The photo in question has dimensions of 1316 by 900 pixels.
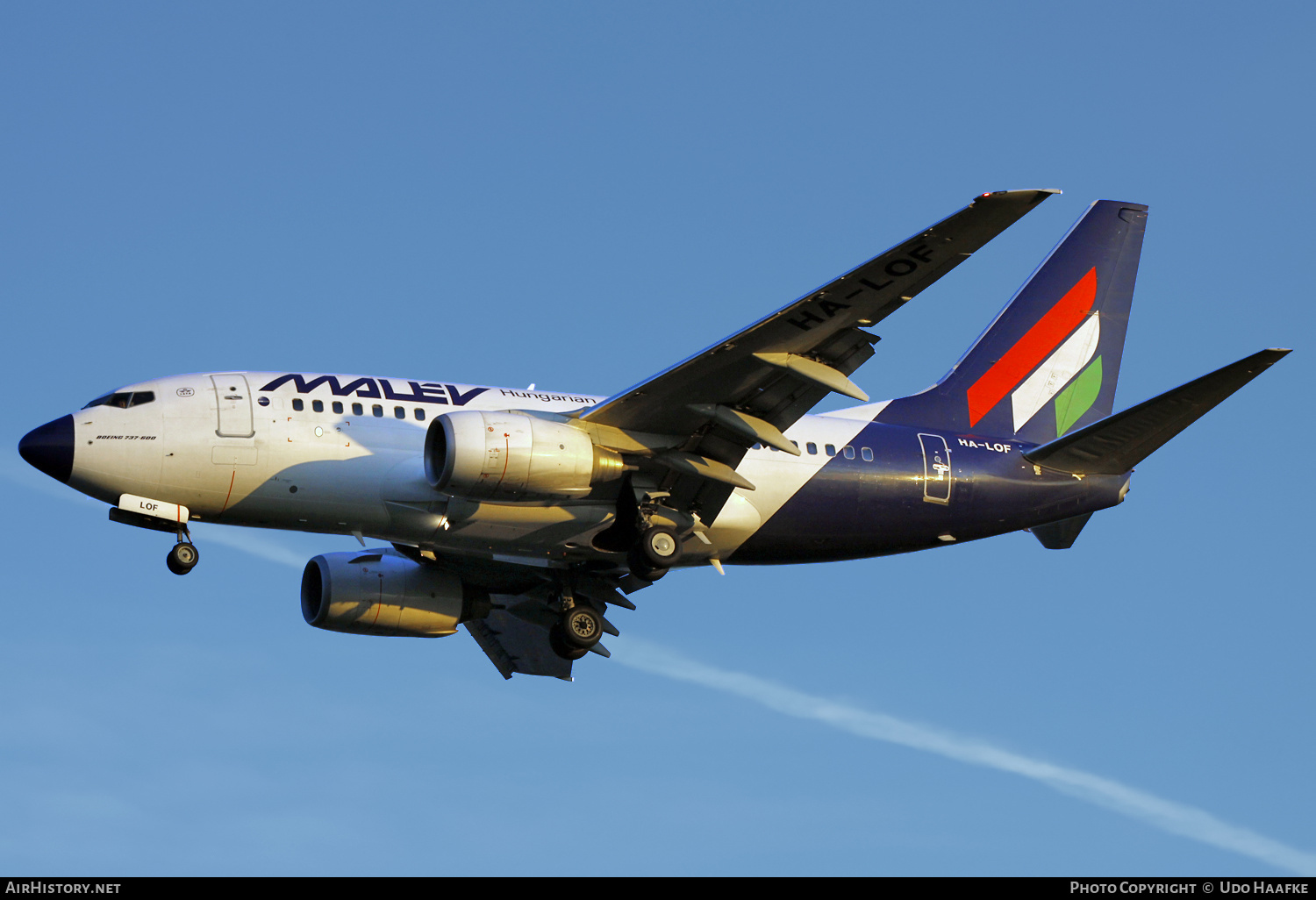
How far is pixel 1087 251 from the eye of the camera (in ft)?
123

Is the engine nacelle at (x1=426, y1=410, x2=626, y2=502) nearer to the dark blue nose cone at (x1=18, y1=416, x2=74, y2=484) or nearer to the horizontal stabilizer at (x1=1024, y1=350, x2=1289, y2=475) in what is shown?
the dark blue nose cone at (x1=18, y1=416, x2=74, y2=484)

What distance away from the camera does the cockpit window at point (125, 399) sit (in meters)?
28.9

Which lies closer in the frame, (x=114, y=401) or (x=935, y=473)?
(x=114, y=401)

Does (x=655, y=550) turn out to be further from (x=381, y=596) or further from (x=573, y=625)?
(x=381, y=596)

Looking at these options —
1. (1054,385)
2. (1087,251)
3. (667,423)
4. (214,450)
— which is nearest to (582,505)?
(667,423)

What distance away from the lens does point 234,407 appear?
28.8m

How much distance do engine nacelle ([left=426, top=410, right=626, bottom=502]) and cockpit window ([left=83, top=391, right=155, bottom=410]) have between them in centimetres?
533

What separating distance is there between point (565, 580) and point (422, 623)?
311 cm

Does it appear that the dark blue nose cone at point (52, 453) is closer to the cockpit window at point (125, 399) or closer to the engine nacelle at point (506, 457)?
the cockpit window at point (125, 399)

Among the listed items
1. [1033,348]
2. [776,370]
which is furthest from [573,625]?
[1033,348]

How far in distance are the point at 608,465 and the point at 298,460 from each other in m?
5.46

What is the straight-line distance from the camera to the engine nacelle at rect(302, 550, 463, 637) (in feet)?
108
